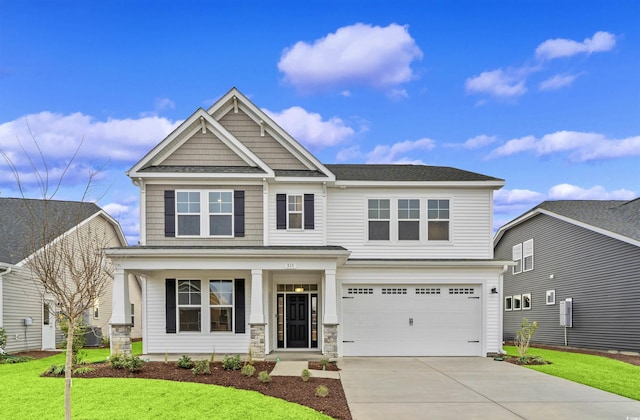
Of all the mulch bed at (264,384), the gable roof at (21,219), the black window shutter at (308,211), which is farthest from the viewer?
the gable roof at (21,219)

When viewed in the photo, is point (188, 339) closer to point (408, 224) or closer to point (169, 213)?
point (169, 213)

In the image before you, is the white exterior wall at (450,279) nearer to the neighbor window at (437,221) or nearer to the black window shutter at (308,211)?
the neighbor window at (437,221)

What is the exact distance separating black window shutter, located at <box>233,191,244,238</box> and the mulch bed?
431 centimetres

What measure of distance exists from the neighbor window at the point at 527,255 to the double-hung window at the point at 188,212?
55.5 ft

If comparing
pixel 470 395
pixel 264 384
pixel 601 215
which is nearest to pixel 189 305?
pixel 264 384

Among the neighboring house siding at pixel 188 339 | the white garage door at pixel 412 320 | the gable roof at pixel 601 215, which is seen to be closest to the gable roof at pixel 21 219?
the neighboring house siding at pixel 188 339

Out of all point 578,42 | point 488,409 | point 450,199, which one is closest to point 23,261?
point 450,199

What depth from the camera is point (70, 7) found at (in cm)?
1694

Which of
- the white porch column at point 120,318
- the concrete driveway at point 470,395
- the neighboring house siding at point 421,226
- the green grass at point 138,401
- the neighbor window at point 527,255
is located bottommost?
the concrete driveway at point 470,395

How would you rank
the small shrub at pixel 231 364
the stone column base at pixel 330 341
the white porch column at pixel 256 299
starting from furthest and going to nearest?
the white porch column at pixel 256 299 → the stone column base at pixel 330 341 → the small shrub at pixel 231 364

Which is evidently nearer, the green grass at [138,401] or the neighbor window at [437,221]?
the green grass at [138,401]

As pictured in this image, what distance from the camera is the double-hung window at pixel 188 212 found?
631 inches

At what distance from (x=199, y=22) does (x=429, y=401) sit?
51.3 ft

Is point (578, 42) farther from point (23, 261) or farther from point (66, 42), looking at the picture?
point (23, 261)
